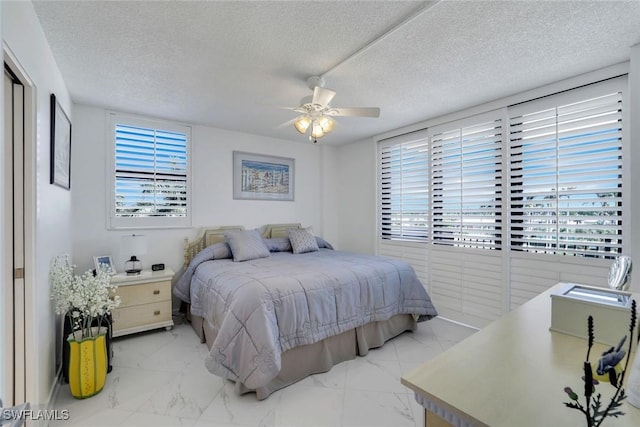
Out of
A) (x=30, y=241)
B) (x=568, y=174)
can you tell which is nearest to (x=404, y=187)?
(x=568, y=174)

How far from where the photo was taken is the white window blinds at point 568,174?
240 cm

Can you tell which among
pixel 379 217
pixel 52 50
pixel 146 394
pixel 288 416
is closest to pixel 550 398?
pixel 288 416

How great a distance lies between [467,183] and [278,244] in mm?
2486

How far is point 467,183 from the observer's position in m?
3.35

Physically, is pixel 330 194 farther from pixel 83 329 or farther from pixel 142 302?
pixel 83 329

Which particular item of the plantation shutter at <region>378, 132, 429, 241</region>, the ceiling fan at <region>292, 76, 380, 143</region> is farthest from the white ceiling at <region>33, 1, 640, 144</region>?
the plantation shutter at <region>378, 132, 429, 241</region>

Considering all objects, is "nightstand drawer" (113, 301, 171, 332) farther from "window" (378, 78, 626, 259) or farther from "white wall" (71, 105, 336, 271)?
"window" (378, 78, 626, 259)

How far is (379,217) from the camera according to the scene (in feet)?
14.7

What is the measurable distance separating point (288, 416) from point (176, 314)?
7.60 ft

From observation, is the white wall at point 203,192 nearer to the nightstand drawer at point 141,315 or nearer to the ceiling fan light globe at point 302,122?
the nightstand drawer at point 141,315

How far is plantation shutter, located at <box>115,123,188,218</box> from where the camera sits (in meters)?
3.38

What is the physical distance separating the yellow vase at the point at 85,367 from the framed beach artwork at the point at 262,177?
7.99ft

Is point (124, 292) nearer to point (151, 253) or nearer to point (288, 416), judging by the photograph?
point (151, 253)

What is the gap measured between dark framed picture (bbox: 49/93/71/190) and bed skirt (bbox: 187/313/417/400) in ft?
5.59
